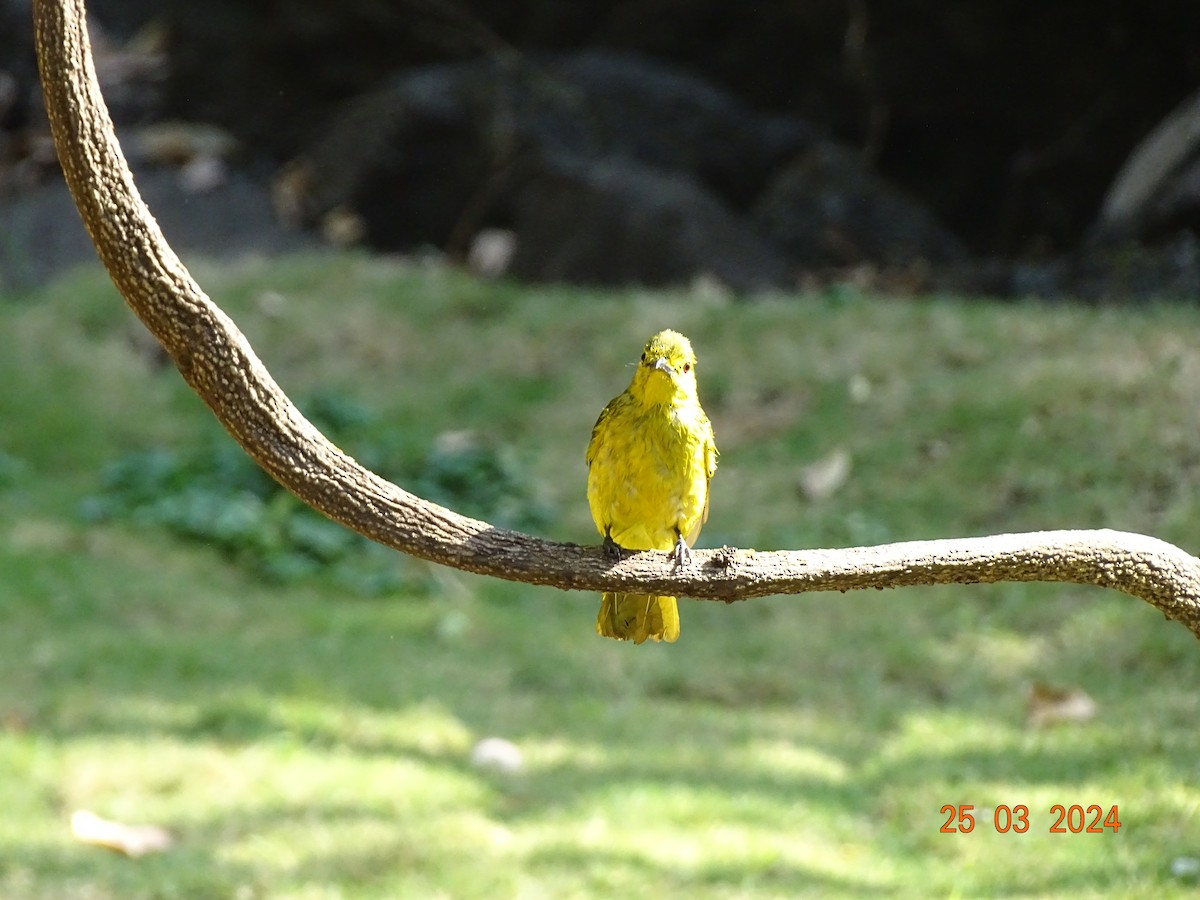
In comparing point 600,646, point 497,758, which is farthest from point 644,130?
point 497,758

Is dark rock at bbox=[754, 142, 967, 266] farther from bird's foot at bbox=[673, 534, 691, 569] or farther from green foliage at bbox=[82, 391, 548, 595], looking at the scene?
bird's foot at bbox=[673, 534, 691, 569]

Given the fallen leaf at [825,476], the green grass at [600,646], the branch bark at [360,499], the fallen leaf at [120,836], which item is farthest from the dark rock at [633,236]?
the branch bark at [360,499]

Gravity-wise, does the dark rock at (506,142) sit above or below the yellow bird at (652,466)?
above

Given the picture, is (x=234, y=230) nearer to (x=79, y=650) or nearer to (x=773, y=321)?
(x=773, y=321)

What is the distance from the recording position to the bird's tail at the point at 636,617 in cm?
249

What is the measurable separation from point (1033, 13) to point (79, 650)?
736cm

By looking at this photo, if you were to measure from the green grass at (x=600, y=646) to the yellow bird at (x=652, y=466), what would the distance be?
120 cm

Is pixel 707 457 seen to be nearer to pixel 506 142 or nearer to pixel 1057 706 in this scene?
pixel 1057 706

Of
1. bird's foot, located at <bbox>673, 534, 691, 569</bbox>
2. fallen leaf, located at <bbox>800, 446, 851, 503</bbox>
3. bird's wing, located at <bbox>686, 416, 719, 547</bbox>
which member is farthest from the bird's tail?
fallen leaf, located at <bbox>800, 446, 851, 503</bbox>

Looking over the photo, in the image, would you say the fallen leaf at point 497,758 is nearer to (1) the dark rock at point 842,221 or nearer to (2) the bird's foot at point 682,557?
(2) the bird's foot at point 682,557

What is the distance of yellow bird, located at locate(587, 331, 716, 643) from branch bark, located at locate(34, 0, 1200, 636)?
0.28 meters

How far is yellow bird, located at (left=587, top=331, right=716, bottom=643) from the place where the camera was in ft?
8.30

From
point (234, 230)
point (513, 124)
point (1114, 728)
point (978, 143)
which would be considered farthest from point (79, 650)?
point (978, 143)

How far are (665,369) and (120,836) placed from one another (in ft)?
7.14
